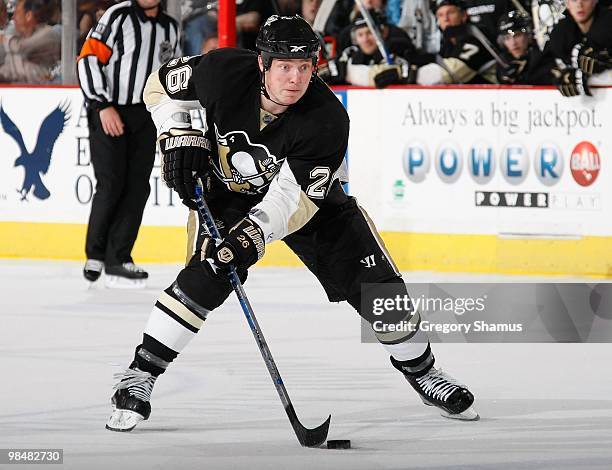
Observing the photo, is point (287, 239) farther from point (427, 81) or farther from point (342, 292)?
point (427, 81)

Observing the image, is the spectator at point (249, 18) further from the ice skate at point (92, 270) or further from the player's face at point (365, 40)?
the ice skate at point (92, 270)

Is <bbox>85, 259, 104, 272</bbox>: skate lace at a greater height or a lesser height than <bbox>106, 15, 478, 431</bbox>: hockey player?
lesser

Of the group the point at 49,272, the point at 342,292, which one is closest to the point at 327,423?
the point at 342,292

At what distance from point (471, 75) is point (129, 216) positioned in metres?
1.84

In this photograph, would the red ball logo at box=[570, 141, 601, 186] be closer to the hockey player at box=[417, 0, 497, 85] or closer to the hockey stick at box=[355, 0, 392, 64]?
the hockey player at box=[417, 0, 497, 85]

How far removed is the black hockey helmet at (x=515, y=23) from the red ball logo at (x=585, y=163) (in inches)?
28.3

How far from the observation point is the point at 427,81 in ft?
23.1

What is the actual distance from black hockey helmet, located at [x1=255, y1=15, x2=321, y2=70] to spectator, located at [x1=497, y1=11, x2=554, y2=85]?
3435mm

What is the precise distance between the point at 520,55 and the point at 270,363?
3778mm

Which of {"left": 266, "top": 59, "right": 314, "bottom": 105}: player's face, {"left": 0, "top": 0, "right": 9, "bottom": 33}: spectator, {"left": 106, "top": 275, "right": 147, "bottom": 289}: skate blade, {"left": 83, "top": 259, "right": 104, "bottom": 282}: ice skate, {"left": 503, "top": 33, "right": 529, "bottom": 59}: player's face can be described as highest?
{"left": 266, "top": 59, "right": 314, "bottom": 105}: player's face

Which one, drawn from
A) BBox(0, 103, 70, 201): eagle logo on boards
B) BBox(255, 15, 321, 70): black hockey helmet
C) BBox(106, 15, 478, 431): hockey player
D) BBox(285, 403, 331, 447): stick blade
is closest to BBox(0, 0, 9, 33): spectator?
BBox(0, 103, 70, 201): eagle logo on boards

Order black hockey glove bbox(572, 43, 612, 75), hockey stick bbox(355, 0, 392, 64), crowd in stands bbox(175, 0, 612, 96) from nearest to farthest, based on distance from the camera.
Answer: black hockey glove bbox(572, 43, 612, 75), crowd in stands bbox(175, 0, 612, 96), hockey stick bbox(355, 0, 392, 64)

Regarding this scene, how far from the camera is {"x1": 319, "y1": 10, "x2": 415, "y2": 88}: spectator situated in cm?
712

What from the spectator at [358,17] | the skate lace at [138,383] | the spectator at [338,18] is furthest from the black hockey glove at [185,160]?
the spectator at [338,18]
